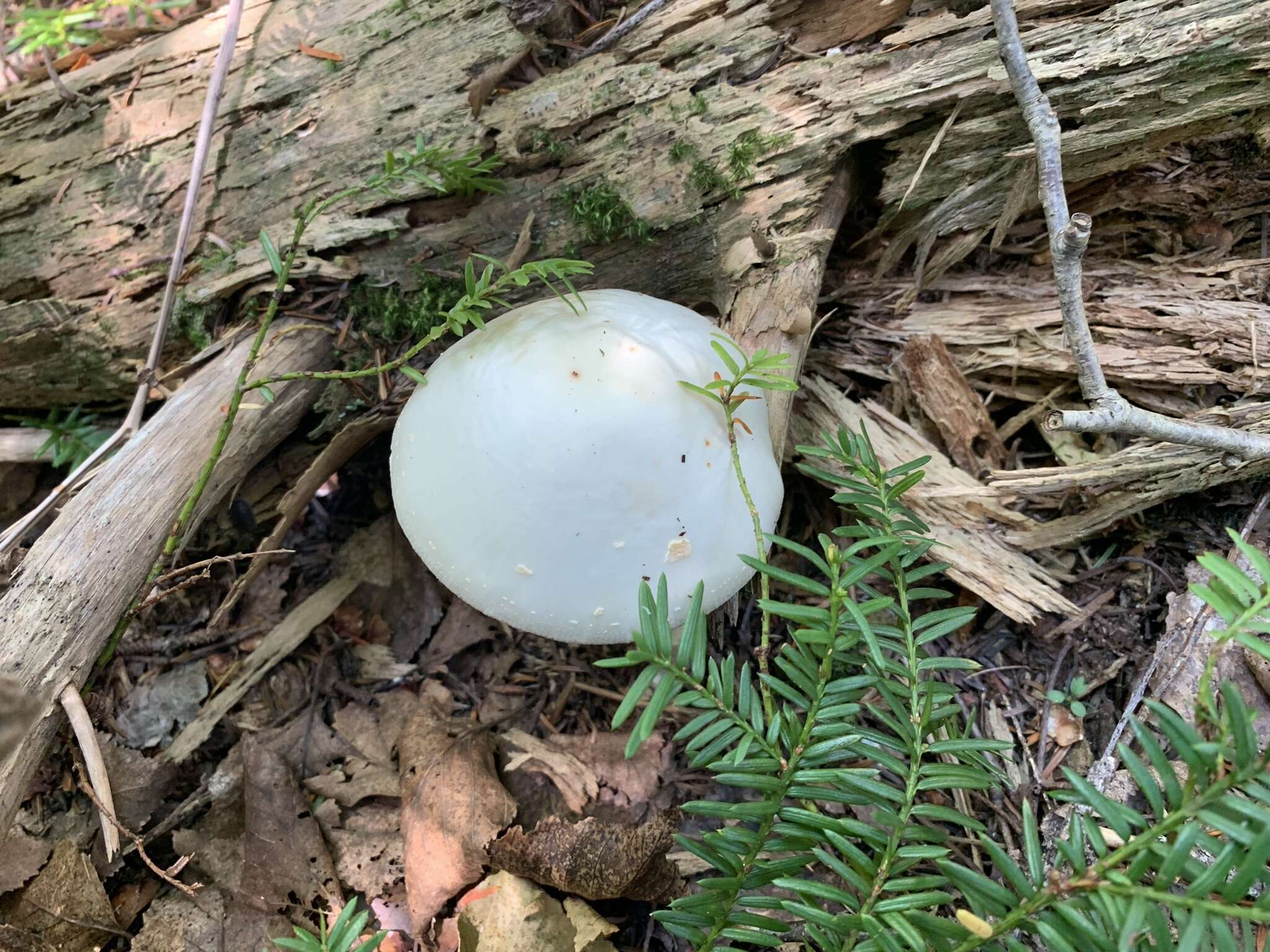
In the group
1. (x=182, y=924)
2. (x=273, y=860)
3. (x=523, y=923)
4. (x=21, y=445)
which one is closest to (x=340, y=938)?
(x=523, y=923)

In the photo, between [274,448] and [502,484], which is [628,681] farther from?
[274,448]

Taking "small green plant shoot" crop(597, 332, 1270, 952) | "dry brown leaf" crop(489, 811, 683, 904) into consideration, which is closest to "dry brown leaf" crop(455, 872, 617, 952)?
"dry brown leaf" crop(489, 811, 683, 904)

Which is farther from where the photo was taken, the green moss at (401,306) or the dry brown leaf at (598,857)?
the green moss at (401,306)

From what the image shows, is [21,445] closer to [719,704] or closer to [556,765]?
[556,765]

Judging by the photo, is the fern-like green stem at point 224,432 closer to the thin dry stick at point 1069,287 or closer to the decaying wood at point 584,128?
the decaying wood at point 584,128

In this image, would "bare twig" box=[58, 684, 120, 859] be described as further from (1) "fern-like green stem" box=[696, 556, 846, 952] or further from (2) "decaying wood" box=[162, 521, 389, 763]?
(1) "fern-like green stem" box=[696, 556, 846, 952]

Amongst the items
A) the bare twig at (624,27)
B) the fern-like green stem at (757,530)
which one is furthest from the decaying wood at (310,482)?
the bare twig at (624,27)
